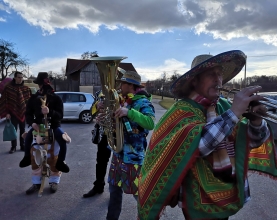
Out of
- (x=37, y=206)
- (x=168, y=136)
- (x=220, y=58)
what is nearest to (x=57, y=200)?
(x=37, y=206)

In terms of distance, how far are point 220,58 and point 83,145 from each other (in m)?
6.73

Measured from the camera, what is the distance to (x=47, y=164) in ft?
14.6

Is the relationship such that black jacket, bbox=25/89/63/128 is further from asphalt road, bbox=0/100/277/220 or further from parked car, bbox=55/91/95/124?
parked car, bbox=55/91/95/124

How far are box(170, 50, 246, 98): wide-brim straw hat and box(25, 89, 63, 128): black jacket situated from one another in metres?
2.92

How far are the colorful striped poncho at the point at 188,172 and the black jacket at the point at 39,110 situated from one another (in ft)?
9.66

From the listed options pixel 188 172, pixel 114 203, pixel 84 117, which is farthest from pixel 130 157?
pixel 84 117

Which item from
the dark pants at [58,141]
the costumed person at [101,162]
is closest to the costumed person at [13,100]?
the dark pants at [58,141]

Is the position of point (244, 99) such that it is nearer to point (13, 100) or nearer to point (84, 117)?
point (13, 100)

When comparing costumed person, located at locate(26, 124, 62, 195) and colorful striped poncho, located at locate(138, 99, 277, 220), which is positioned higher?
colorful striped poncho, located at locate(138, 99, 277, 220)

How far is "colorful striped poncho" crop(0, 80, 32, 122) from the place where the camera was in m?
6.84

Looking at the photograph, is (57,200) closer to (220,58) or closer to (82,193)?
(82,193)

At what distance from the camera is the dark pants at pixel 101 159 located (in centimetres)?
418

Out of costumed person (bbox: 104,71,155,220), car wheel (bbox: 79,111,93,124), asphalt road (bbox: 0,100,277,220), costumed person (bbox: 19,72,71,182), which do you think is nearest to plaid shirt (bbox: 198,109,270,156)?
costumed person (bbox: 104,71,155,220)

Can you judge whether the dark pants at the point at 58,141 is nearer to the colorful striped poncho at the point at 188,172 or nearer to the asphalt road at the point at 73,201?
the asphalt road at the point at 73,201
